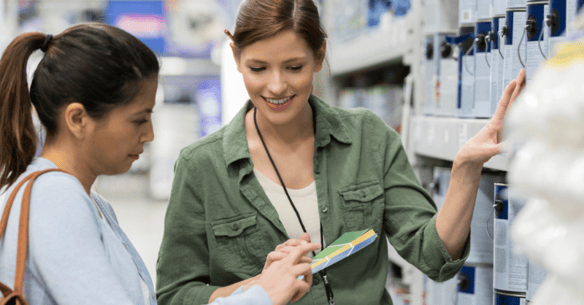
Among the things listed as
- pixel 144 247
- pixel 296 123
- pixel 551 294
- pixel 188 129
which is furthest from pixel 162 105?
pixel 551 294

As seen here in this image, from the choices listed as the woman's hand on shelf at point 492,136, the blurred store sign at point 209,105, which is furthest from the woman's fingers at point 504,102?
the blurred store sign at point 209,105

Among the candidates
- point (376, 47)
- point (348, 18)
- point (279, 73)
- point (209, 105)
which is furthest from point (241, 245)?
point (209, 105)

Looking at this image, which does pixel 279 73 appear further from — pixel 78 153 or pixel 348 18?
pixel 348 18

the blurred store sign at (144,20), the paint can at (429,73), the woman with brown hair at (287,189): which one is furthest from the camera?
the blurred store sign at (144,20)

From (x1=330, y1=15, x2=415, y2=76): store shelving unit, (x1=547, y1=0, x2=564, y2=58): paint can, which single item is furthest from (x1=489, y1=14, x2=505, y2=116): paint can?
(x1=330, y1=15, x2=415, y2=76): store shelving unit

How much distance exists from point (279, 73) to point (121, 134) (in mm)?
401

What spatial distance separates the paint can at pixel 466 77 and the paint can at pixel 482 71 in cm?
5

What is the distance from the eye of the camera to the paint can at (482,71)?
4.39 feet

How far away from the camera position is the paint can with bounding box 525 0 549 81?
1026mm

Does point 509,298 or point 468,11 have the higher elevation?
point 468,11

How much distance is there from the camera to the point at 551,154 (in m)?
0.46

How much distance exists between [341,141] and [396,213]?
0.22 meters

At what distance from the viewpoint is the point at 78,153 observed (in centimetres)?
101

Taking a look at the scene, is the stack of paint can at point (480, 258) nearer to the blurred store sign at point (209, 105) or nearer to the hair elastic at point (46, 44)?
the hair elastic at point (46, 44)
